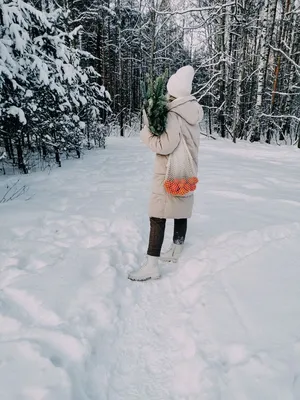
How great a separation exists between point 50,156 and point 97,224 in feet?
18.4

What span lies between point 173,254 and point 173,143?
1.33m

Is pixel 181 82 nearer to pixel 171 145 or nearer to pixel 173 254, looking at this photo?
pixel 171 145

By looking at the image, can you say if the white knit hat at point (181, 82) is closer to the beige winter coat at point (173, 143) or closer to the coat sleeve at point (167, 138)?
the beige winter coat at point (173, 143)

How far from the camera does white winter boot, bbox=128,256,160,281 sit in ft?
9.60

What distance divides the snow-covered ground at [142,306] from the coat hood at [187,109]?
1.51m

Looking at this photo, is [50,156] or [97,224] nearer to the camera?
[97,224]

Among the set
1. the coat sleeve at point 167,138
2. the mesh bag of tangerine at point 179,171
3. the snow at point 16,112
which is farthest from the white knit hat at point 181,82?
the snow at point 16,112

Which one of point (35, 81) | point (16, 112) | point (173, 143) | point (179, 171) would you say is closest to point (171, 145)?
point (173, 143)

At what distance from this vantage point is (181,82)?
2611mm

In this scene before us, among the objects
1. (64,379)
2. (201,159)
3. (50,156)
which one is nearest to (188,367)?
(64,379)

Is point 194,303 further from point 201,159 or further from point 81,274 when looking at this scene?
point 201,159

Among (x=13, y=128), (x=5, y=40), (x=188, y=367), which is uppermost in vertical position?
(x=5, y=40)

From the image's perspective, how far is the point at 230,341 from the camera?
2.03m

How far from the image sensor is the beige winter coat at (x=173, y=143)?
2.64 m
